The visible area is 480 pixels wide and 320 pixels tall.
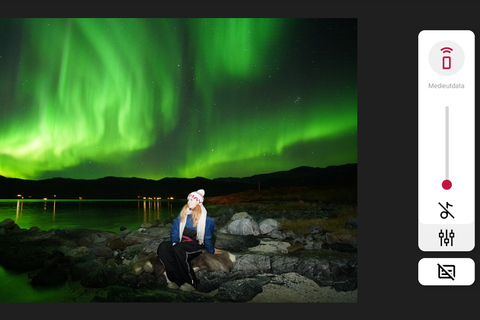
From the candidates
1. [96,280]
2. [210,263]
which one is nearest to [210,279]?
[210,263]

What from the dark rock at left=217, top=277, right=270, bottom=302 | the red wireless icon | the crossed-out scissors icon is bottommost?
the dark rock at left=217, top=277, right=270, bottom=302

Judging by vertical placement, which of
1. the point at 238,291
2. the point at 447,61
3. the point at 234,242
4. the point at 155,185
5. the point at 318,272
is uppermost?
the point at 447,61

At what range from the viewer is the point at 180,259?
386 cm

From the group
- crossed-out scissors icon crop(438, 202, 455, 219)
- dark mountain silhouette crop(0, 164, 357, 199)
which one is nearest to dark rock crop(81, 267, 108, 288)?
dark mountain silhouette crop(0, 164, 357, 199)

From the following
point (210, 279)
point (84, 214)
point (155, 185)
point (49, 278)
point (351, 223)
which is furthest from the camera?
point (84, 214)

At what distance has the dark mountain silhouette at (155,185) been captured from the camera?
4.54m

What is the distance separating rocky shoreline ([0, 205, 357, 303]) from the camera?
153 inches

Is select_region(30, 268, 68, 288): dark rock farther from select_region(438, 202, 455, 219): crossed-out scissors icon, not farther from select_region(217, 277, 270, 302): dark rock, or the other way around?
select_region(438, 202, 455, 219): crossed-out scissors icon

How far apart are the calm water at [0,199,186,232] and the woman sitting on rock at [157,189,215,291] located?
0.56 meters

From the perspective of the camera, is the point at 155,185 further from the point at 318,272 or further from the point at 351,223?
the point at 351,223

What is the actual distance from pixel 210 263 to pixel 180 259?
0.39 metres

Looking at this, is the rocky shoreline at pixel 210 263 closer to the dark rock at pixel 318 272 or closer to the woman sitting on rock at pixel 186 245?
the dark rock at pixel 318 272

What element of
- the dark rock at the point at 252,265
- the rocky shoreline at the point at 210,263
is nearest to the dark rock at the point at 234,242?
the rocky shoreline at the point at 210,263

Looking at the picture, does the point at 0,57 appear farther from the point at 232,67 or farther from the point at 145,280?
the point at 145,280
